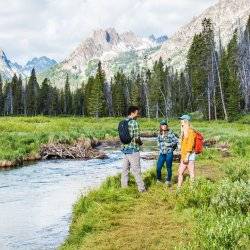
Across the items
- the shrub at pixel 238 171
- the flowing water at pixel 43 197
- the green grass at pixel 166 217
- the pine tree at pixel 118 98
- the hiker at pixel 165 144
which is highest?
the pine tree at pixel 118 98

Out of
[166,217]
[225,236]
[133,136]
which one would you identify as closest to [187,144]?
[133,136]

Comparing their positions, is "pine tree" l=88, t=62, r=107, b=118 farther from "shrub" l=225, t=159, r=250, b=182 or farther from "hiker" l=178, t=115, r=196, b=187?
"hiker" l=178, t=115, r=196, b=187

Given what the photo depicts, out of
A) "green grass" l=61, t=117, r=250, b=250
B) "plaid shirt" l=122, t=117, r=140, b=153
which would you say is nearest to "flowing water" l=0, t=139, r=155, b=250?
"green grass" l=61, t=117, r=250, b=250

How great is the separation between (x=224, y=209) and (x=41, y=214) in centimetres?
713

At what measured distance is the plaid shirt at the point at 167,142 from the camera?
62.8 ft

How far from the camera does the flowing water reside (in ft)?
47.7

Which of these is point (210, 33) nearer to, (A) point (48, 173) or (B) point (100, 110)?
(B) point (100, 110)

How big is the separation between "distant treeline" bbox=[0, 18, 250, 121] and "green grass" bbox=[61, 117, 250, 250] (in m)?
59.9

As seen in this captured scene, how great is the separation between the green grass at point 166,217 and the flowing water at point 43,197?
0.94m

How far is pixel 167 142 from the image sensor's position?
63.3ft

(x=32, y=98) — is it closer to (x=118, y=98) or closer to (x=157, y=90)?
(x=118, y=98)

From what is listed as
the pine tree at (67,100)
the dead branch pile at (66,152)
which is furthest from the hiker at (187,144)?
the pine tree at (67,100)

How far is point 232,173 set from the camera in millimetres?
18266

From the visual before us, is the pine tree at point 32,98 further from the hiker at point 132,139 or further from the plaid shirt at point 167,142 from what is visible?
the hiker at point 132,139
